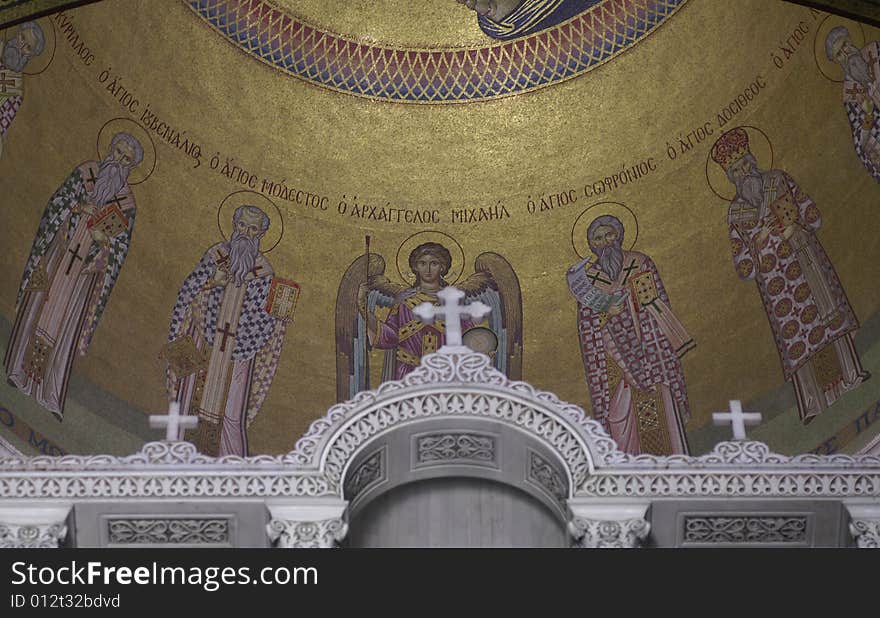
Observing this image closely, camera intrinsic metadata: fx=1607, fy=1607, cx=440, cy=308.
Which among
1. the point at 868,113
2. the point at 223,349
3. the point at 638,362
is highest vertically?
the point at 868,113

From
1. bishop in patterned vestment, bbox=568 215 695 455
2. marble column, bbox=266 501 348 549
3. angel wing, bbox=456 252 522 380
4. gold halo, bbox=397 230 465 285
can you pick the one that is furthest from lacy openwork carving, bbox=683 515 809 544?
gold halo, bbox=397 230 465 285

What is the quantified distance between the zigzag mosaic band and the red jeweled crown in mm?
1224

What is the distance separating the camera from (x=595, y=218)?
47.2 ft

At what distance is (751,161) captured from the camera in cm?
1395

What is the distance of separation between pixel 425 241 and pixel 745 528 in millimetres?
5487

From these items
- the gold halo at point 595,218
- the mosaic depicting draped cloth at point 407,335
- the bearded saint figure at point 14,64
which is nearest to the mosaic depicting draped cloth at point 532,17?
the gold halo at point 595,218

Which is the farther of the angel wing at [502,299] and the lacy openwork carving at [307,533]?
the angel wing at [502,299]

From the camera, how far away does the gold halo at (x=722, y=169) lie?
13891mm

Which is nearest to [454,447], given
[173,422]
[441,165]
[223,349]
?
[173,422]

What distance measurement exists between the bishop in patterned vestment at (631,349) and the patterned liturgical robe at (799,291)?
79cm

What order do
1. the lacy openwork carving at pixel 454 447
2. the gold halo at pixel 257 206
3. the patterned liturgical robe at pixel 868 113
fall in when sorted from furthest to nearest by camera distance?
the gold halo at pixel 257 206 → the patterned liturgical robe at pixel 868 113 → the lacy openwork carving at pixel 454 447

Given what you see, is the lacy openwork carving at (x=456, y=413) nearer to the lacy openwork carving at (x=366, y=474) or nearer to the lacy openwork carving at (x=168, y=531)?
the lacy openwork carving at (x=366, y=474)

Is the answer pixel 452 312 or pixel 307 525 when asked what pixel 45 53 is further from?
pixel 307 525

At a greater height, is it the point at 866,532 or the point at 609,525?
the point at 609,525
